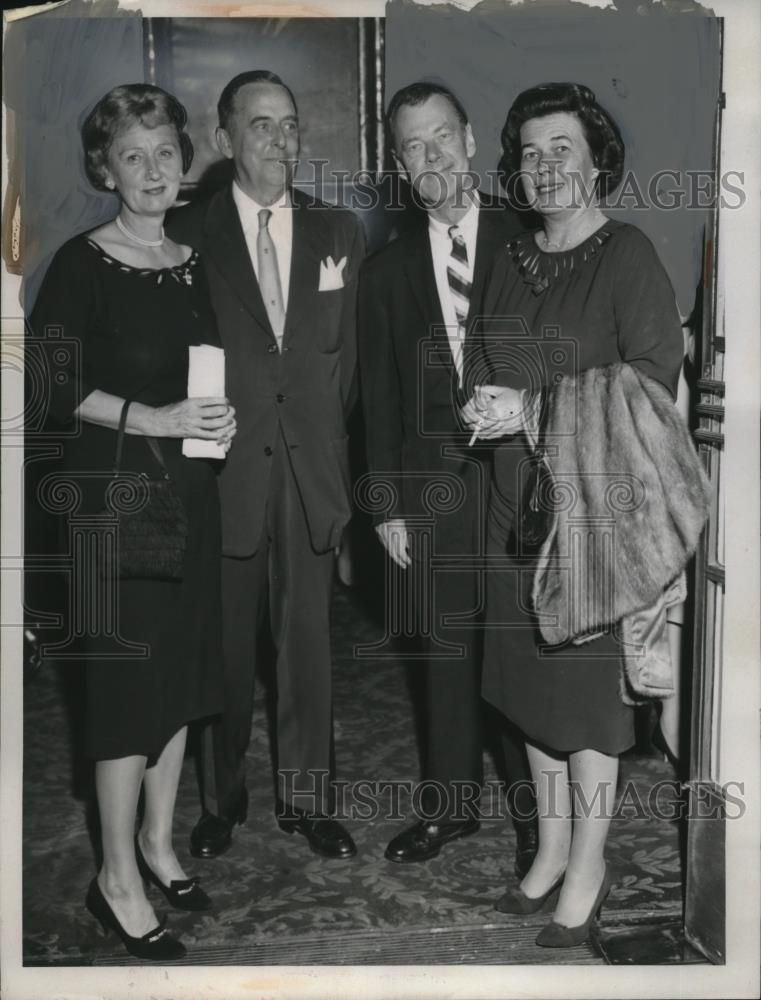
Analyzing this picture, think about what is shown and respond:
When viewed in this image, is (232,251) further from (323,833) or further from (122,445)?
(323,833)

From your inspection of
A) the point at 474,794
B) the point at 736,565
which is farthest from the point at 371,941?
the point at 736,565

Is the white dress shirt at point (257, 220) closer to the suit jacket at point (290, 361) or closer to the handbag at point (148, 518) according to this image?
the suit jacket at point (290, 361)

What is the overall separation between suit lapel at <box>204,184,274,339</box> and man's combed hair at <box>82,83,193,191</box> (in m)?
0.16

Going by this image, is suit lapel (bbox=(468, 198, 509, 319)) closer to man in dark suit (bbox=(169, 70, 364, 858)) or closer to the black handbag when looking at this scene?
man in dark suit (bbox=(169, 70, 364, 858))

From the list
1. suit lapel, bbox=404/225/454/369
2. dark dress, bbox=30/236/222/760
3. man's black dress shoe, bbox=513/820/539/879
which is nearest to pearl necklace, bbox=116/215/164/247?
dark dress, bbox=30/236/222/760

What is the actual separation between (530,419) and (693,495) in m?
0.41

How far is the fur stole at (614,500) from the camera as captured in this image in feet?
10.00

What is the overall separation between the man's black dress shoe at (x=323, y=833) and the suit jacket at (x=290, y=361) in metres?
0.71

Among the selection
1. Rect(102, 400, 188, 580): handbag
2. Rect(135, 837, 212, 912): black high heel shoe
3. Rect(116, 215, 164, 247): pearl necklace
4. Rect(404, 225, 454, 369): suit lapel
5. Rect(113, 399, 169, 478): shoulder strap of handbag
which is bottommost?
Rect(135, 837, 212, 912): black high heel shoe

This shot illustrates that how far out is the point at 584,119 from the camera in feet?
10.2

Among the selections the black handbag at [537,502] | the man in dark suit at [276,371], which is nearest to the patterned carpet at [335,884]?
the man in dark suit at [276,371]

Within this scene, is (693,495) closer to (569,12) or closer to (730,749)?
(730,749)

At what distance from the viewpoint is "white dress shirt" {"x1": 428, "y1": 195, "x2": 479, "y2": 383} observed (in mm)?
3270

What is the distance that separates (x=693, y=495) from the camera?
3123 mm
